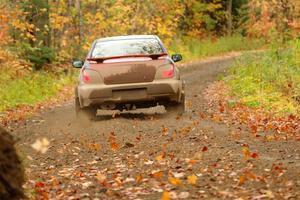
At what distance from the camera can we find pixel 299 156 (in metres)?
8.08

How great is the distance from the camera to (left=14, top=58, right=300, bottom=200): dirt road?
657 centimetres

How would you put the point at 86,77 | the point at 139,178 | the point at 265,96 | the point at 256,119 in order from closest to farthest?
the point at 139,178 < the point at 86,77 < the point at 256,119 < the point at 265,96

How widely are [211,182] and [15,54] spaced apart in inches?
609

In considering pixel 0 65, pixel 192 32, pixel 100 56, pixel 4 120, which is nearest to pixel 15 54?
pixel 0 65

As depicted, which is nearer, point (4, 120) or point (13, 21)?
point (4, 120)

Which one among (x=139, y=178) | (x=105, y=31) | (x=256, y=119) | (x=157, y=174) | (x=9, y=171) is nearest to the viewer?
(x=9, y=171)

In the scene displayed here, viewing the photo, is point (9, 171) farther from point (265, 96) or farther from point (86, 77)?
point (265, 96)

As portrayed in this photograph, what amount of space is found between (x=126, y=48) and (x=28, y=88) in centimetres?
750

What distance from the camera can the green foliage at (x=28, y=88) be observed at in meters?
17.2

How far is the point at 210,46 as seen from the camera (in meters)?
38.6

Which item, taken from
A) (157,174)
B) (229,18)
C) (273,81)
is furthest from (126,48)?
(229,18)

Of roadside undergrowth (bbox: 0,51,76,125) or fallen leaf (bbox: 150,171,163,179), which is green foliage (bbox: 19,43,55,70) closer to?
roadside undergrowth (bbox: 0,51,76,125)

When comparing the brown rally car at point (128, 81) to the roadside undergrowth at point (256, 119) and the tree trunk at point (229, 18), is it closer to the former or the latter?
the roadside undergrowth at point (256, 119)

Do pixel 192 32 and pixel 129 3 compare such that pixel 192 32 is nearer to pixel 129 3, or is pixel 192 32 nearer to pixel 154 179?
pixel 129 3
